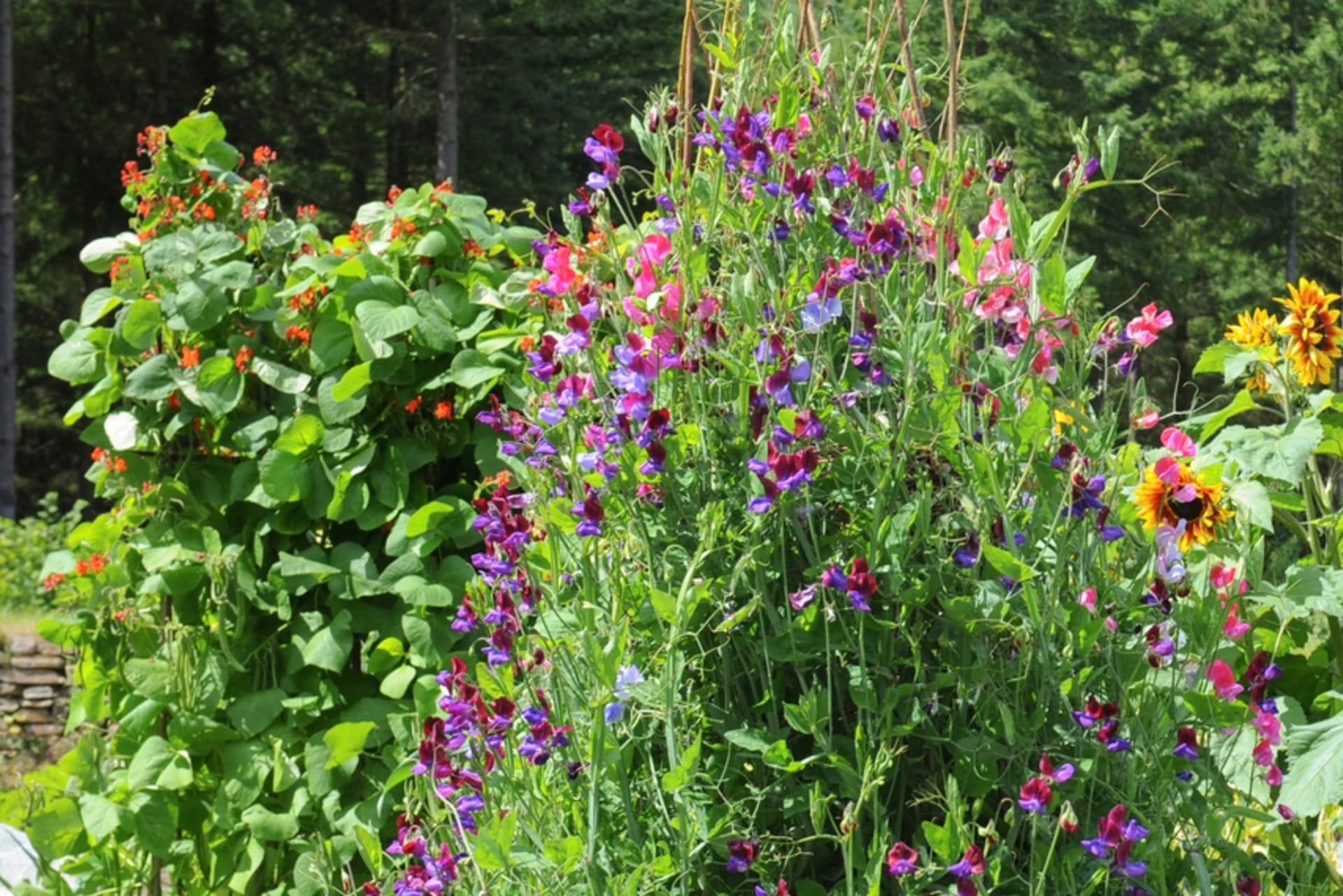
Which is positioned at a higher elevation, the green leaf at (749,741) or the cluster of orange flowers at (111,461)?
the green leaf at (749,741)

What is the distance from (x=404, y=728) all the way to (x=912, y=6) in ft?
44.5

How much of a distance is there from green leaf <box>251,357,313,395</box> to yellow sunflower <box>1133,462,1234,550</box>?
158 cm

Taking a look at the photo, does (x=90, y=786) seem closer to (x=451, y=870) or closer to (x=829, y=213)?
(x=451, y=870)

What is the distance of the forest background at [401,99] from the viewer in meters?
16.0

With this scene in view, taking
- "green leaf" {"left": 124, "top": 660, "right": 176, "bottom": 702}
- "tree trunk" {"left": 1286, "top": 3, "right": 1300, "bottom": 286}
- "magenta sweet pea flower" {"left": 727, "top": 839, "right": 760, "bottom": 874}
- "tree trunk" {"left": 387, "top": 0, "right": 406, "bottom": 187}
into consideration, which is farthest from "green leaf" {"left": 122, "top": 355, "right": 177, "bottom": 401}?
"tree trunk" {"left": 1286, "top": 3, "right": 1300, "bottom": 286}

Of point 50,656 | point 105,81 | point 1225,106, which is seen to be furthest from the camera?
point 1225,106

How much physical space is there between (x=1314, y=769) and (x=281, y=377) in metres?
1.86

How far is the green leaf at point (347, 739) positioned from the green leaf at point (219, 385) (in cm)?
64

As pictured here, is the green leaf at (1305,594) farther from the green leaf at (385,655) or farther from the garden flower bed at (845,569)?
the green leaf at (385,655)

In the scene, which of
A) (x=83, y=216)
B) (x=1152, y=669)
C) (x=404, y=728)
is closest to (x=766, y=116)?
(x=1152, y=669)

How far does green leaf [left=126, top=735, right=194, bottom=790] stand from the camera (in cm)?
277

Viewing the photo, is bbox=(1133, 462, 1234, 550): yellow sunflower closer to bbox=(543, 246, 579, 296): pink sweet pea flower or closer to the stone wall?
bbox=(543, 246, 579, 296): pink sweet pea flower

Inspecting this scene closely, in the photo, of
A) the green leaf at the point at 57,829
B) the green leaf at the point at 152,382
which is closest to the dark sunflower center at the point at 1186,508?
the green leaf at the point at 152,382

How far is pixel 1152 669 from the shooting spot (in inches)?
67.6
